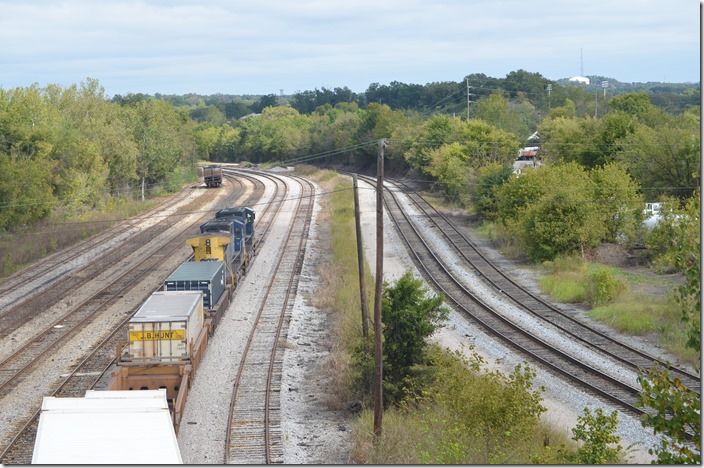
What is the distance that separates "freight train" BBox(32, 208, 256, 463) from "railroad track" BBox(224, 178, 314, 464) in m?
1.35

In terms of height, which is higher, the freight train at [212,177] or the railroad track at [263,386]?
the freight train at [212,177]

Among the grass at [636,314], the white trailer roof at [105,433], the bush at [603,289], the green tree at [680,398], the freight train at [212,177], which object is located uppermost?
the freight train at [212,177]

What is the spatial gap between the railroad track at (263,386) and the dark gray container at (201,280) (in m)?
→ 1.87

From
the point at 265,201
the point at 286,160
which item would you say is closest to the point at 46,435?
the point at 265,201

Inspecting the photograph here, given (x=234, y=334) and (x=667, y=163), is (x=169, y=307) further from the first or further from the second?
(x=667, y=163)

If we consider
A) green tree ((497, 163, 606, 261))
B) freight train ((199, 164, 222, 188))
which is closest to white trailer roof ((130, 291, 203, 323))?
green tree ((497, 163, 606, 261))

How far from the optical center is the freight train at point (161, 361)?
38.5ft

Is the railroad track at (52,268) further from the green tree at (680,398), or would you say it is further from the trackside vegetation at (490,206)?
the green tree at (680,398)

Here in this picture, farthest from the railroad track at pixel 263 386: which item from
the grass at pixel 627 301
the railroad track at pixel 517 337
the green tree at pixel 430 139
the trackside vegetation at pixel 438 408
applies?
the green tree at pixel 430 139

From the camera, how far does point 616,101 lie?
83250 mm

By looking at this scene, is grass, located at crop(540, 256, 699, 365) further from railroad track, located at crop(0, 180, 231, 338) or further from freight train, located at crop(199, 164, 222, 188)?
freight train, located at crop(199, 164, 222, 188)

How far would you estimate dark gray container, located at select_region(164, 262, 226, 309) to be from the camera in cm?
2559

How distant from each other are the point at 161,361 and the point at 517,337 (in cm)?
1207

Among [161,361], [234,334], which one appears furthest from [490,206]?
[161,361]
